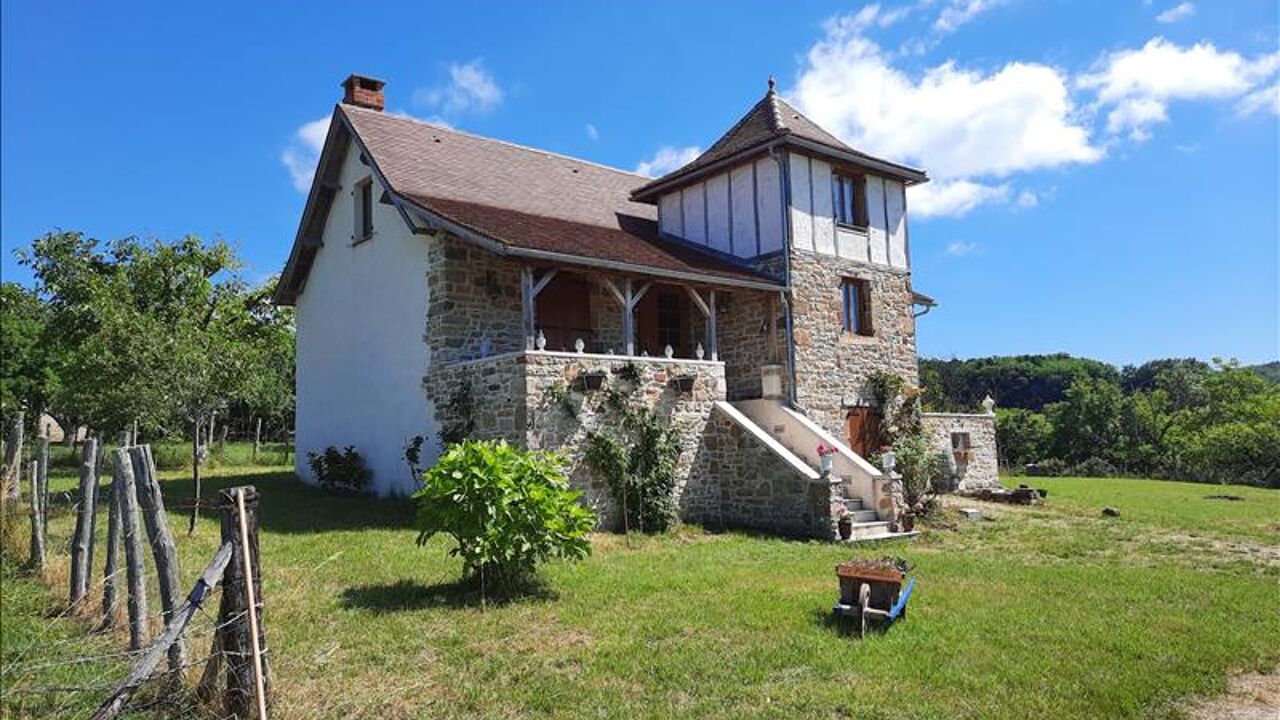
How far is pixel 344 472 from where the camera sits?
14.9 m

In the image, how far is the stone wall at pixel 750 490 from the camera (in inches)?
476

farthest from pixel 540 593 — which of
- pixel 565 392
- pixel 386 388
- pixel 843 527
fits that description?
pixel 386 388

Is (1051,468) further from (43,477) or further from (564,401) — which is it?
(43,477)

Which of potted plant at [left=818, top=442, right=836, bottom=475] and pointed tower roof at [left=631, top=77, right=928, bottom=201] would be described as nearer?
potted plant at [left=818, top=442, right=836, bottom=475]

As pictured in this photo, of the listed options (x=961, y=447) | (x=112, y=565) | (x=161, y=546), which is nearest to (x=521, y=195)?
(x=112, y=565)

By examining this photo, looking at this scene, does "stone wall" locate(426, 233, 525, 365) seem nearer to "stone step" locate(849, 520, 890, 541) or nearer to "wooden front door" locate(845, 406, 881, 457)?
"stone step" locate(849, 520, 890, 541)

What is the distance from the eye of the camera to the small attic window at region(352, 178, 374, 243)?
1539 cm

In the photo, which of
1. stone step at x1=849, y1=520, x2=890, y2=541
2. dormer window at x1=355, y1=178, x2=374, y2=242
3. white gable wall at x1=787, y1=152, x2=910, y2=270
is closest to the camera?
stone step at x1=849, y1=520, x2=890, y2=541

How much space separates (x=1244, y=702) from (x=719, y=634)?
11.0ft

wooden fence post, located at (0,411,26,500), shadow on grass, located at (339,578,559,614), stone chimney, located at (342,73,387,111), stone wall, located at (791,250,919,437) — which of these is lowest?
shadow on grass, located at (339,578,559,614)

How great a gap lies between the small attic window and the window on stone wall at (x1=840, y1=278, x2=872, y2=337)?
918 cm

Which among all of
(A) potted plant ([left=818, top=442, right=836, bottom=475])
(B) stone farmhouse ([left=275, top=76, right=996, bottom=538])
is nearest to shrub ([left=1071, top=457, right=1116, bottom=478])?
(B) stone farmhouse ([left=275, top=76, right=996, bottom=538])

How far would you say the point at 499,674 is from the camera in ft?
18.0

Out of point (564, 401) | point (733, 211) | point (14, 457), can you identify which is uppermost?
point (733, 211)
